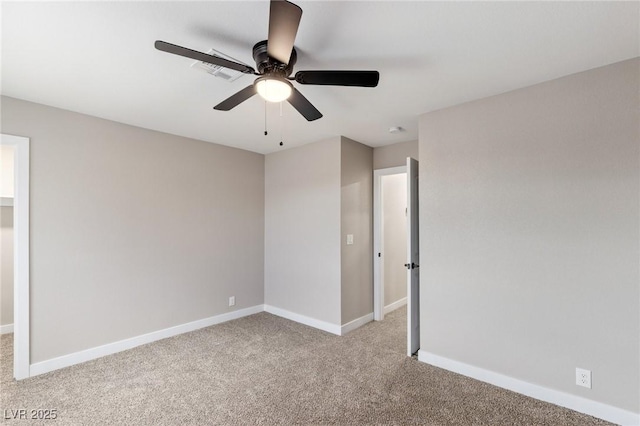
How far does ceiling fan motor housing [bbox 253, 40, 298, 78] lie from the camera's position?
5.60ft

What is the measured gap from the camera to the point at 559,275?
229 cm

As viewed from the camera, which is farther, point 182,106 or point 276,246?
point 276,246

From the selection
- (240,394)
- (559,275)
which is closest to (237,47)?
(240,394)

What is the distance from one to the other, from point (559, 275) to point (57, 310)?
14.3 ft

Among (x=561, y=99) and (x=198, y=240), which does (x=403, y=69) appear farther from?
(x=198, y=240)

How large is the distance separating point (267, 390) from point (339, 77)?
241cm

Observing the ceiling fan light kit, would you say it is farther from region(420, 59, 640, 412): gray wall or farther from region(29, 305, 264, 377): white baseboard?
region(29, 305, 264, 377): white baseboard

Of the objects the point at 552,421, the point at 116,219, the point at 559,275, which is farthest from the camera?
the point at 116,219

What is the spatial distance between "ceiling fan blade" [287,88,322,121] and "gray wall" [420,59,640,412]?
141 cm

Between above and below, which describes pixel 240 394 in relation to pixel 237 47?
below

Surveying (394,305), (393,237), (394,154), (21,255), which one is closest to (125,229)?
(21,255)

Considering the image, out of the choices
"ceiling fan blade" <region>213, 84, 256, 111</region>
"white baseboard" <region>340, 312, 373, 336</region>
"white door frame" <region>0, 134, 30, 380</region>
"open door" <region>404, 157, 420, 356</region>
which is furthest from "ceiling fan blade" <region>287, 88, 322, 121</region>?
"white baseboard" <region>340, 312, 373, 336</region>

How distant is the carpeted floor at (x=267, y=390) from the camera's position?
217 centimetres

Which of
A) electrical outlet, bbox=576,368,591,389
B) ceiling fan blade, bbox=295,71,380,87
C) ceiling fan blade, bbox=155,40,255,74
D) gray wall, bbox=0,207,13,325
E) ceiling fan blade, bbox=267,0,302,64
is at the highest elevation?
ceiling fan blade, bbox=267,0,302,64
